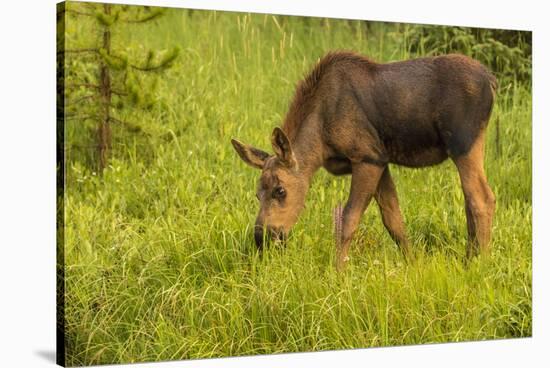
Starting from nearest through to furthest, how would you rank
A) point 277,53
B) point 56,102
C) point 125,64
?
point 56,102, point 125,64, point 277,53

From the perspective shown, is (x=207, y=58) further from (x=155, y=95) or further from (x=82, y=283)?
(x=82, y=283)

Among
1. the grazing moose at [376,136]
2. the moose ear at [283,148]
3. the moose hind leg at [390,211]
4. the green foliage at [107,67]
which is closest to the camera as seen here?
the green foliage at [107,67]

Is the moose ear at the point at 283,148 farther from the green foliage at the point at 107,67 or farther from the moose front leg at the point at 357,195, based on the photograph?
the green foliage at the point at 107,67

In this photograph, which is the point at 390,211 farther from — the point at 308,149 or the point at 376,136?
the point at 308,149

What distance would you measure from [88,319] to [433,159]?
3.00 metres

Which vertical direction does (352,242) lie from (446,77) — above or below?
below

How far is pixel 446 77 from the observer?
28.7ft

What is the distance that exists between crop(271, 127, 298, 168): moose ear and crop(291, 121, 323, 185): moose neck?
0.24 feet

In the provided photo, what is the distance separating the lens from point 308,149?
8.44 metres

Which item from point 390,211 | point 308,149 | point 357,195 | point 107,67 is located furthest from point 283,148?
A: point 107,67

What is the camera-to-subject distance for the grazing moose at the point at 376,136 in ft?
27.4

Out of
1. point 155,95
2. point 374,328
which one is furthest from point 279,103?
point 374,328

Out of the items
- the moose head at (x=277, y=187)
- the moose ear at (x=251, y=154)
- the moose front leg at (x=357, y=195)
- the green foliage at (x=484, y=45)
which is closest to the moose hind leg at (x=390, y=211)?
the moose front leg at (x=357, y=195)

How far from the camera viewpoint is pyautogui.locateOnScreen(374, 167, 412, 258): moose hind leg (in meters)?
8.71
